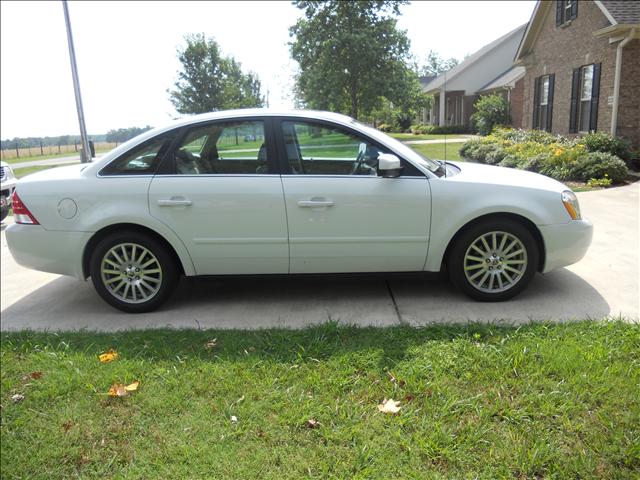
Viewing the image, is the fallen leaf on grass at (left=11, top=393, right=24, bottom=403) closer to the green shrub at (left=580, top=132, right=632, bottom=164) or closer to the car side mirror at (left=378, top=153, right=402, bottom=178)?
the car side mirror at (left=378, top=153, right=402, bottom=178)

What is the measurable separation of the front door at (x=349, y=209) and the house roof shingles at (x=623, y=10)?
38.8 ft

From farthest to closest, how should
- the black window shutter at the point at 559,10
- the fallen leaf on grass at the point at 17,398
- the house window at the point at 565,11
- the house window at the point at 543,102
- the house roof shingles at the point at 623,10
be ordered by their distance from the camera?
the house window at the point at 543,102 → the black window shutter at the point at 559,10 → the house window at the point at 565,11 → the house roof shingles at the point at 623,10 → the fallen leaf on grass at the point at 17,398

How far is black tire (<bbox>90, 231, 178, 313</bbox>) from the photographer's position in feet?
14.9

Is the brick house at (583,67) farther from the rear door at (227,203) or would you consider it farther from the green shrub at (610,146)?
the rear door at (227,203)

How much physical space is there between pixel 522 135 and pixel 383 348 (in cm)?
1547

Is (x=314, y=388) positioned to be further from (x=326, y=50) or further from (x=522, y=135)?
(x=326, y=50)

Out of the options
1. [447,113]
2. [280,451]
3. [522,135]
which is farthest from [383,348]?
[447,113]

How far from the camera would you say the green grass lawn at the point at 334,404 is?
2.62 metres

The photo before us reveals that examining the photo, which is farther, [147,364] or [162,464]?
[147,364]

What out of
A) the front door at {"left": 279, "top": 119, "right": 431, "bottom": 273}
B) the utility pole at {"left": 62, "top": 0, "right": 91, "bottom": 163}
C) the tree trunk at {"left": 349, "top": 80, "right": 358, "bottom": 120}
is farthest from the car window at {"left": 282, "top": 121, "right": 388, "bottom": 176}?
the tree trunk at {"left": 349, "top": 80, "right": 358, "bottom": 120}

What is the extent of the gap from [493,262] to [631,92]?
38.4ft

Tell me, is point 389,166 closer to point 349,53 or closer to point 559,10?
point 559,10

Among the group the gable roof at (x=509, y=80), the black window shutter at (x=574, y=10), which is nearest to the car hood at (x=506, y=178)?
the black window shutter at (x=574, y=10)

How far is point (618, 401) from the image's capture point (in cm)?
293
